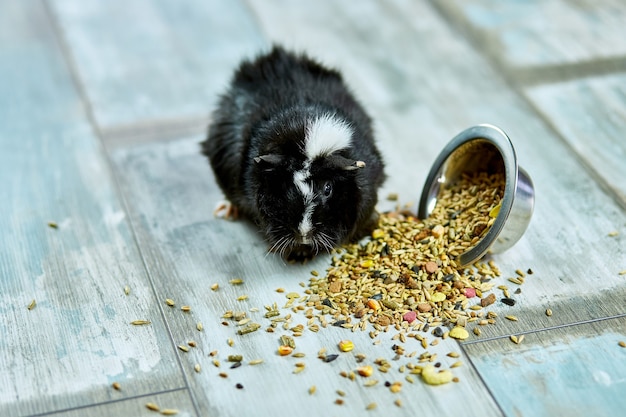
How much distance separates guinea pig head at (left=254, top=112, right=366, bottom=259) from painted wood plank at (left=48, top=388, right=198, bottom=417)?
78 centimetres

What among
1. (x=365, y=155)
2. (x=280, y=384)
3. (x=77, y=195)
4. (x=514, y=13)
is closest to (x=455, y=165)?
(x=365, y=155)

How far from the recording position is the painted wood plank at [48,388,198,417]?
8.80ft

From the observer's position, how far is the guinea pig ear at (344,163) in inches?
120

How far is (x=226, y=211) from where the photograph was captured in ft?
12.1

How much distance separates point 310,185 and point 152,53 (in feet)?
7.87

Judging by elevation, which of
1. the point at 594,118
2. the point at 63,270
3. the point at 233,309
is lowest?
the point at 63,270

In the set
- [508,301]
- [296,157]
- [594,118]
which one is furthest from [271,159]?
[594,118]

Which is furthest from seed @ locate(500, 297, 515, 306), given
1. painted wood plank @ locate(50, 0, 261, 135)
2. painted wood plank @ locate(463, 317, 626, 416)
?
painted wood plank @ locate(50, 0, 261, 135)

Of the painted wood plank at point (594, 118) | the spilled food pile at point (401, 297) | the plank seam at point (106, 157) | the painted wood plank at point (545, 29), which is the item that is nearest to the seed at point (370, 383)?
the spilled food pile at point (401, 297)

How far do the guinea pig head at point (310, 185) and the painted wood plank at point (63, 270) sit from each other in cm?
64

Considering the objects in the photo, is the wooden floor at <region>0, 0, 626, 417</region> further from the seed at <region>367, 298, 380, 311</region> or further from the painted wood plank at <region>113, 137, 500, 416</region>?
the seed at <region>367, 298, 380, 311</region>

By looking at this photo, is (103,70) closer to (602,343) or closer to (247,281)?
(247,281)

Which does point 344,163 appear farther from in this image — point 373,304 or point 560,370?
point 560,370

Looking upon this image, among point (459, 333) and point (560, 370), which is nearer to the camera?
point (560, 370)
